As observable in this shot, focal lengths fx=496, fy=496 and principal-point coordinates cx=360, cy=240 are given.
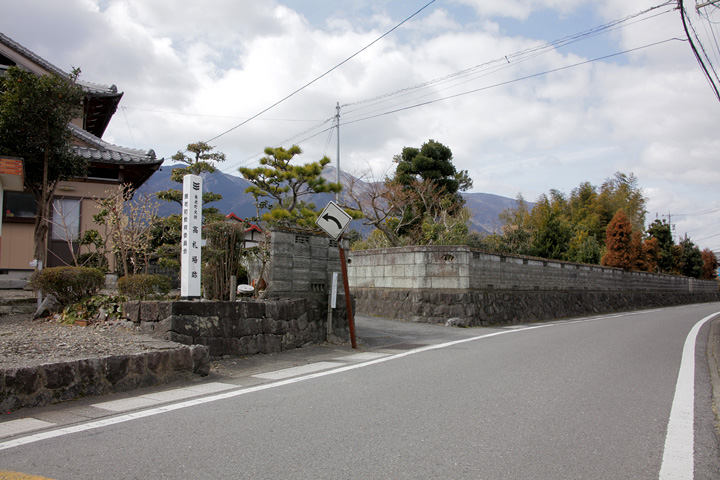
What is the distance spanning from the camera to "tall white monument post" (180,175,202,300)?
26.8ft

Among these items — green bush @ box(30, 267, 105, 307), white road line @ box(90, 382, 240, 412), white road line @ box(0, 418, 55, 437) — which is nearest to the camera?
white road line @ box(0, 418, 55, 437)

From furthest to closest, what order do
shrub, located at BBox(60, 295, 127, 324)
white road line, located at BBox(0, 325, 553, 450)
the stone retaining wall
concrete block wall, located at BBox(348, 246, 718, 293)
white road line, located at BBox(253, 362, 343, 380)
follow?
concrete block wall, located at BBox(348, 246, 718, 293)
the stone retaining wall
shrub, located at BBox(60, 295, 127, 324)
white road line, located at BBox(253, 362, 343, 380)
white road line, located at BBox(0, 325, 553, 450)

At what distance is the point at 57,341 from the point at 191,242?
2392mm

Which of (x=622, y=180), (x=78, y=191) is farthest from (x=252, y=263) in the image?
(x=622, y=180)

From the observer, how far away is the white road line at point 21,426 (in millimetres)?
4371

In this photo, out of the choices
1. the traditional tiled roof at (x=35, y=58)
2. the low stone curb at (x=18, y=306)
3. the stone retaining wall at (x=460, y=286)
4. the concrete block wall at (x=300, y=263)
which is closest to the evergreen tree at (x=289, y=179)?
the stone retaining wall at (x=460, y=286)

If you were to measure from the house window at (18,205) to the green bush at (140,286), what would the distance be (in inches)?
352

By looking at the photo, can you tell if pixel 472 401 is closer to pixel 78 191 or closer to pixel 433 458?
pixel 433 458

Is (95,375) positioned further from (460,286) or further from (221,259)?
(460,286)

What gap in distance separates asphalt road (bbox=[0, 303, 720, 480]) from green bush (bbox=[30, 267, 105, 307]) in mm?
3814

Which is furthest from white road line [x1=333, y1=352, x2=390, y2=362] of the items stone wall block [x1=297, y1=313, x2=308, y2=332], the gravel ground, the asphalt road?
the gravel ground

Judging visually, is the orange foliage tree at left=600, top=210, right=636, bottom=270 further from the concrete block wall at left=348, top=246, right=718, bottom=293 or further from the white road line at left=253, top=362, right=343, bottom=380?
the white road line at left=253, top=362, right=343, bottom=380

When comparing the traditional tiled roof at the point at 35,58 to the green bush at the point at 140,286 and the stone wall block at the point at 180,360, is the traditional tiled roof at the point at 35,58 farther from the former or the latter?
the stone wall block at the point at 180,360

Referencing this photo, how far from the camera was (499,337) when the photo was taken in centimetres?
1189
